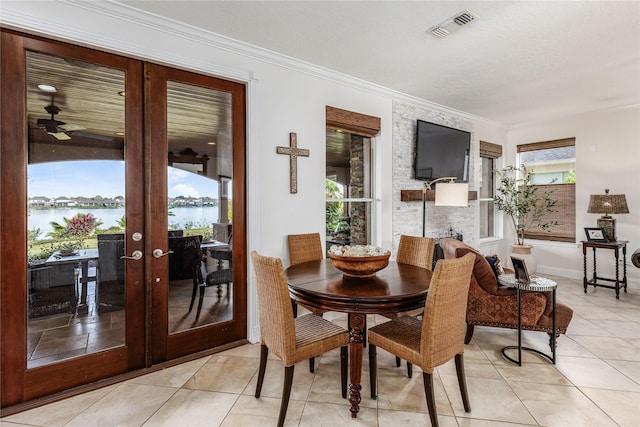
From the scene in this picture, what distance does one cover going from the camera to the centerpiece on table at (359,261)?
210cm

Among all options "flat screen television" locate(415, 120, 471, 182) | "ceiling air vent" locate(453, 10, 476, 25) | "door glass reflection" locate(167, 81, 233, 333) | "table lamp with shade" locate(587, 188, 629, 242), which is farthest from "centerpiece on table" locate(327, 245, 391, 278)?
"table lamp with shade" locate(587, 188, 629, 242)

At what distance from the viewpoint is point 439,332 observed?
1752mm

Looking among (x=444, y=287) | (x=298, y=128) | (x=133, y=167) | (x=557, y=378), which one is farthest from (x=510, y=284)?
(x=133, y=167)

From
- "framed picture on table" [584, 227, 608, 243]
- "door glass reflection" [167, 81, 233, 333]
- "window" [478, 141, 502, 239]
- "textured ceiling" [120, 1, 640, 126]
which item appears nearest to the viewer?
"textured ceiling" [120, 1, 640, 126]

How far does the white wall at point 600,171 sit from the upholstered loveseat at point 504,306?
314 centimetres

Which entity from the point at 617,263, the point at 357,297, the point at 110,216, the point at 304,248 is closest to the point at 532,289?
the point at 357,297

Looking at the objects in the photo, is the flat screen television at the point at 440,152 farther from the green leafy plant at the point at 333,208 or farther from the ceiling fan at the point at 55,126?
the ceiling fan at the point at 55,126

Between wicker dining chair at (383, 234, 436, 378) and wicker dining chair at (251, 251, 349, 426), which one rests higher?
wicker dining chair at (383, 234, 436, 378)

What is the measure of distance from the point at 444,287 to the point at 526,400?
1114mm

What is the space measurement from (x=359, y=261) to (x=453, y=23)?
1.99 m

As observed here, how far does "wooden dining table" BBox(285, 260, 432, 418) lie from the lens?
5.91 ft

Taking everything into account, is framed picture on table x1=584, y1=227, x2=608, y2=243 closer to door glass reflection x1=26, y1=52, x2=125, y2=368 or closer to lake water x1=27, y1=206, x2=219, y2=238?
lake water x1=27, y1=206, x2=219, y2=238

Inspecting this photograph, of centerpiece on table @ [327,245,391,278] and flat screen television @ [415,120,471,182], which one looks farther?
flat screen television @ [415,120,471,182]

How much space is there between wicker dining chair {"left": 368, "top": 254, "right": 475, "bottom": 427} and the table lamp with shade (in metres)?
3.99
